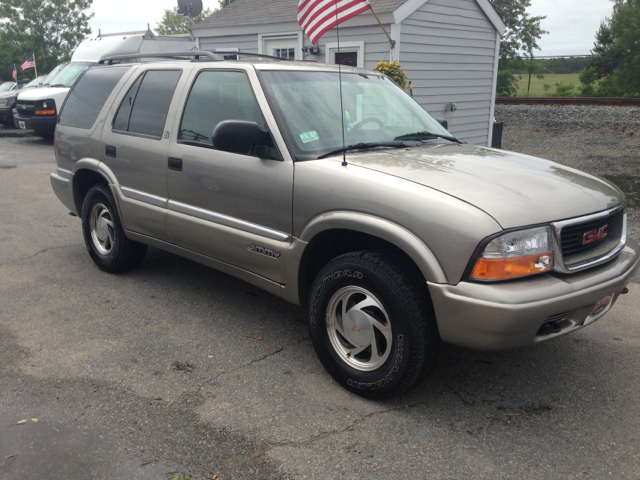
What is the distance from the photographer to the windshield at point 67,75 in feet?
52.2

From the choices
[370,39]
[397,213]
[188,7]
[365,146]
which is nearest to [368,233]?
[397,213]

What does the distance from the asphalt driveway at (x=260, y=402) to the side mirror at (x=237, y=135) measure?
135 centimetres

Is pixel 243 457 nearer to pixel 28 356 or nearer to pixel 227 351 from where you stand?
pixel 227 351

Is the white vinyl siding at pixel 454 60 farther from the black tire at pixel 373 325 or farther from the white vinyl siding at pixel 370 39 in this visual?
the black tire at pixel 373 325

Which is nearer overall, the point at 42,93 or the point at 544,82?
the point at 42,93

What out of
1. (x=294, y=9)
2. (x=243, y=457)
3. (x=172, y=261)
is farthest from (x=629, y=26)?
(x=243, y=457)

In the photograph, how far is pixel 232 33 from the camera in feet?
51.6

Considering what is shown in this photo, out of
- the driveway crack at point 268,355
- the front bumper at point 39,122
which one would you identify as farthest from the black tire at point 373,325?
the front bumper at point 39,122

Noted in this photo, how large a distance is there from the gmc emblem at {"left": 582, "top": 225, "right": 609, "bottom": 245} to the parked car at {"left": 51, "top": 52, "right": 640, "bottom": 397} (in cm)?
1

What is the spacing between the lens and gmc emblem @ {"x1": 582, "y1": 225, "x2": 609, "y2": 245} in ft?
9.99

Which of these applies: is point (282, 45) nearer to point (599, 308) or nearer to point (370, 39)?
point (370, 39)

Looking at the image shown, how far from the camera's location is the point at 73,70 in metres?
16.3

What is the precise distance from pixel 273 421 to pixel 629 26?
39045mm

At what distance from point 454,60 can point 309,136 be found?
12031 mm
